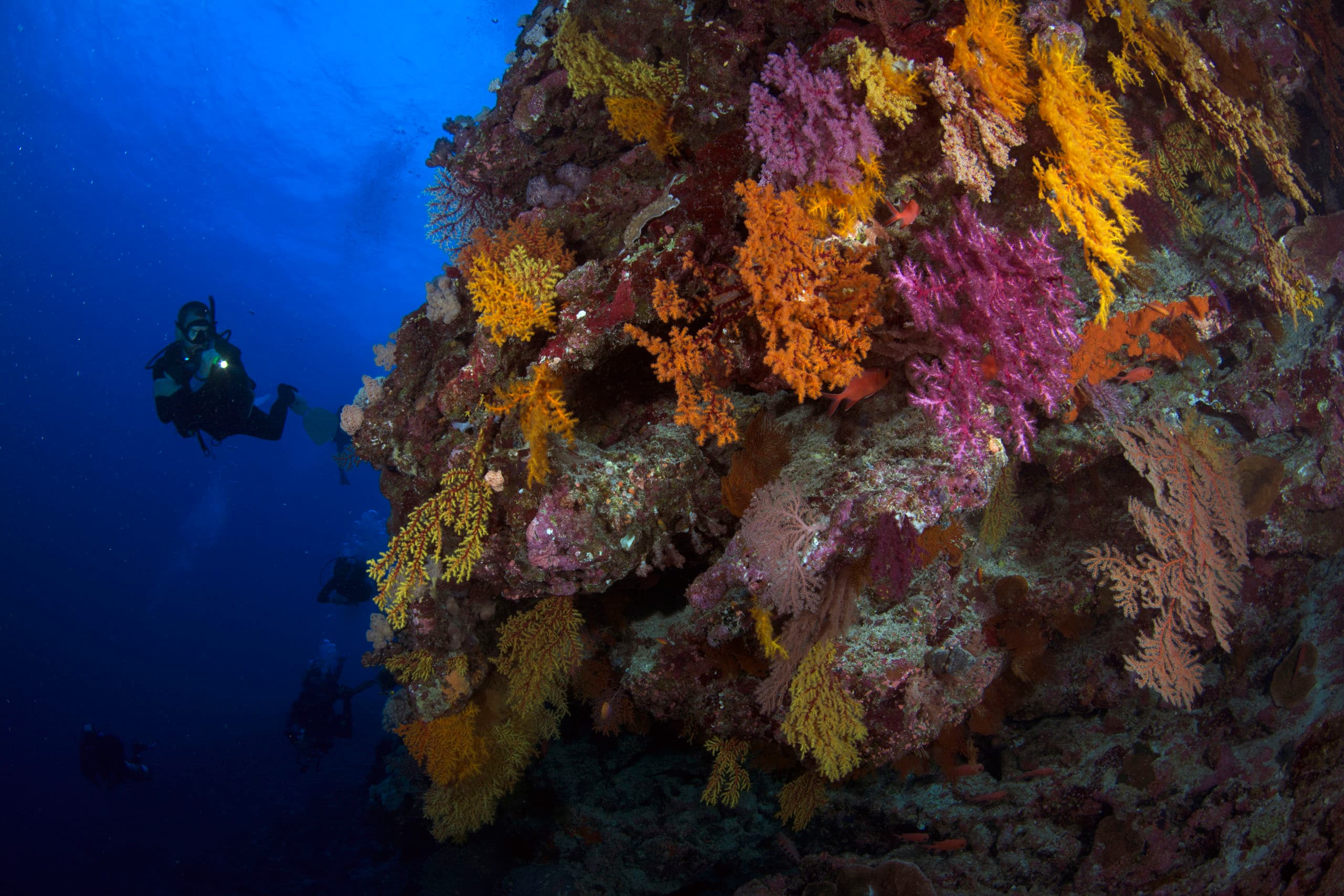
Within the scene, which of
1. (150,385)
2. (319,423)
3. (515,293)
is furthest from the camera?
(150,385)

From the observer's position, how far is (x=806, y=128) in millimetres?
2896

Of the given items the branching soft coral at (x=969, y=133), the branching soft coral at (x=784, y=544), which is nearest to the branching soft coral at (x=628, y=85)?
the branching soft coral at (x=969, y=133)

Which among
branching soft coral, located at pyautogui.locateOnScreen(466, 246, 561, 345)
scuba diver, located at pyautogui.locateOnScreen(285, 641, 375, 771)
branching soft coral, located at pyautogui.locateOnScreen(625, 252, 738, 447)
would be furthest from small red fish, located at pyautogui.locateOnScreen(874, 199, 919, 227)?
scuba diver, located at pyautogui.locateOnScreen(285, 641, 375, 771)

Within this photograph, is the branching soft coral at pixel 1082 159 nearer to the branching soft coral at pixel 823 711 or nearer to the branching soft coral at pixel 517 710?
the branching soft coral at pixel 823 711

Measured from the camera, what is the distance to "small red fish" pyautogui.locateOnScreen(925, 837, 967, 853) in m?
4.51

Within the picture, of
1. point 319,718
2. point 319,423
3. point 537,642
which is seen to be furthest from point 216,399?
point 537,642

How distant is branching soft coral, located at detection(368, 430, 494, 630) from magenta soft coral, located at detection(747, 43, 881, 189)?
2.62m

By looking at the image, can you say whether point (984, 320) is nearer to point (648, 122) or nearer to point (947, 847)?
point (648, 122)

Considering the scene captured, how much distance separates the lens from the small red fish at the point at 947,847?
4.51m

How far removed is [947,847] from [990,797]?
637mm

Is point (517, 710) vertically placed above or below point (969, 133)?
below

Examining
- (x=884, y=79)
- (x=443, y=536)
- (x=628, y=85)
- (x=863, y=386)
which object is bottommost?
(x=863, y=386)

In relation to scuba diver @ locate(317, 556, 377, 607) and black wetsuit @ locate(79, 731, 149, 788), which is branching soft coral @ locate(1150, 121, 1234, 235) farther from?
black wetsuit @ locate(79, 731, 149, 788)

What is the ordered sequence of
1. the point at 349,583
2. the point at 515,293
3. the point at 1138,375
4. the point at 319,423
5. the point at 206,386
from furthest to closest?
the point at 349,583 → the point at 319,423 → the point at 206,386 → the point at 1138,375 → the point at 515,293
